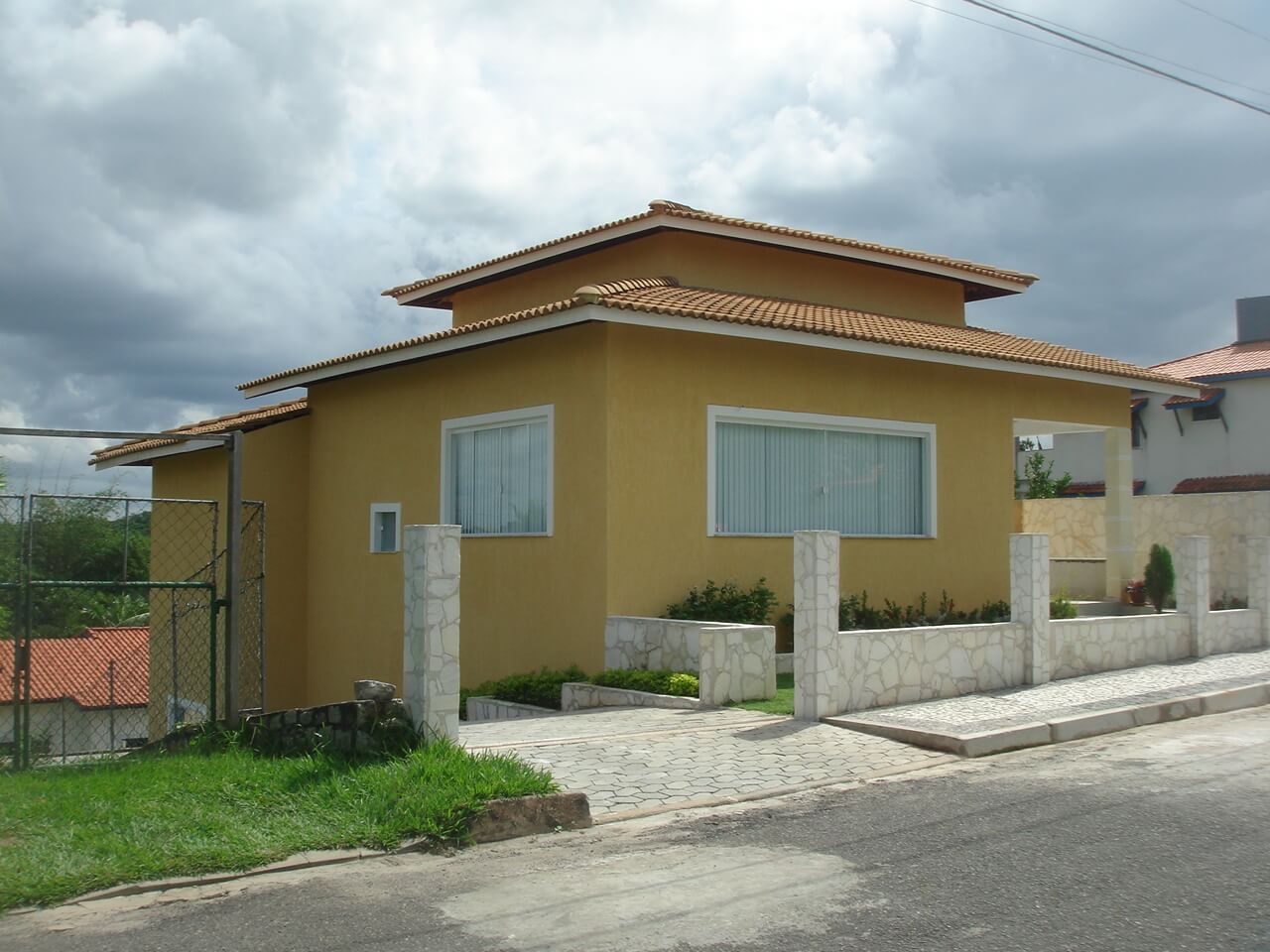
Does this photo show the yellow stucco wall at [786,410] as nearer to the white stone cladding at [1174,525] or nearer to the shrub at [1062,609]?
the shrub at [1062,609]

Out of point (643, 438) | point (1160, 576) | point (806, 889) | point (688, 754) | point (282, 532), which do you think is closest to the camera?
point (806, 889)

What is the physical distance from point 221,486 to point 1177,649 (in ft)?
45.5

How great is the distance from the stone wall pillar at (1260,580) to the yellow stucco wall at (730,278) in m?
6.01

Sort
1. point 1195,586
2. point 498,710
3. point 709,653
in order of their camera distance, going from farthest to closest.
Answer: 1. point 1195,586
2. point 498,710
3. point 709,653

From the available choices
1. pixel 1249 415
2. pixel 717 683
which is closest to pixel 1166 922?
pixel 717 683

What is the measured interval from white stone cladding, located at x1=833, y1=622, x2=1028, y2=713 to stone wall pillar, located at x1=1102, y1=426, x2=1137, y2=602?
340 inches

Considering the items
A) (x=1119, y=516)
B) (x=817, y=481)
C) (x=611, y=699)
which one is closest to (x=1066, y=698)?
(x=611, y=699)

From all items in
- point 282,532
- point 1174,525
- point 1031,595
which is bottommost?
point 1031,595

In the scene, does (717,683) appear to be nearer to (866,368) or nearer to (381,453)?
(866,368)

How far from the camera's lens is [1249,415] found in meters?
34.1

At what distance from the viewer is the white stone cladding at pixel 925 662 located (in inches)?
446

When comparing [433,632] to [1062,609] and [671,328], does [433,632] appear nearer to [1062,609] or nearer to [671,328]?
[671,328]

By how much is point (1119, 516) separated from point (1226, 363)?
1795cm

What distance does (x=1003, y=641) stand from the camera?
42.1 feet
